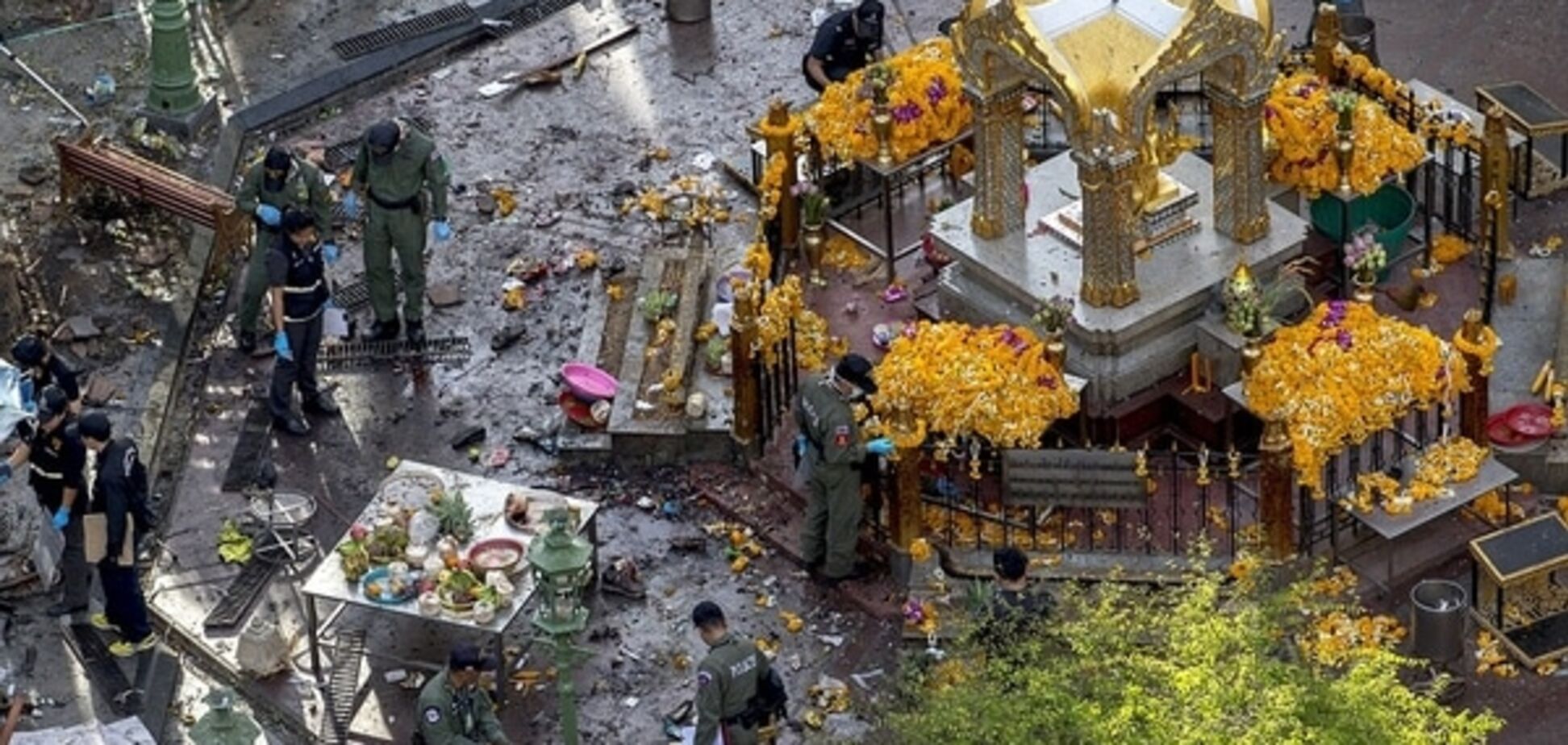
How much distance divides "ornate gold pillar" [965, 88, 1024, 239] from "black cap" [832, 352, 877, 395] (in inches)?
94.2

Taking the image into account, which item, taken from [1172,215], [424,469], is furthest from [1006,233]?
[424,469]

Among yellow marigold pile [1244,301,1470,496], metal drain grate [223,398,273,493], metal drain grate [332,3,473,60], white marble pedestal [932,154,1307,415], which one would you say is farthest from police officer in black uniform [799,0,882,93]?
yellow marigold pile [1244,301,1470,496]

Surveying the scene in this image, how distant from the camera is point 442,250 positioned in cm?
2953

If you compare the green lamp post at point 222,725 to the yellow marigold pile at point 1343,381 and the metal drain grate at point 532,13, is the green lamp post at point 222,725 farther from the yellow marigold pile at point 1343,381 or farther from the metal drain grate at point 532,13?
the metal drain grate at point 532,13

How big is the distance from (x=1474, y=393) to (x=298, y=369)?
8658mm

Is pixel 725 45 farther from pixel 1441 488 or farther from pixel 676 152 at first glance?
pixel 1441 488

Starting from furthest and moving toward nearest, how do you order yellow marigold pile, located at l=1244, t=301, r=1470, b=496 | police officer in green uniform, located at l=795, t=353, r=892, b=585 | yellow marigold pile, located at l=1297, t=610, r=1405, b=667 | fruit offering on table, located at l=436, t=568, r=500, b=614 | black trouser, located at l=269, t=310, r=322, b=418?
black trouser, located at l=269, t=310, r=322, b=418
police officer in green uniform, located at l=795, t=353, r=892, b=585
yellow marigold pile, located at l=1244, t=301, r=1470, b=496
fruit offering on table, located at l=436, t=568, r=500, b=614
yellow marigold pile, located at l=1297, t=610, r=1405, b=667

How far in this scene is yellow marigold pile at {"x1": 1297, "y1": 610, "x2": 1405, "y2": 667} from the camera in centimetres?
2388

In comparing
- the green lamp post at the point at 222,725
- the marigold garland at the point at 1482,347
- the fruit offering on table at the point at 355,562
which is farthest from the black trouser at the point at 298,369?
the marigold garland at the point at 1482,347

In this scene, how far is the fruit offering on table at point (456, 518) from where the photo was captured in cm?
2469

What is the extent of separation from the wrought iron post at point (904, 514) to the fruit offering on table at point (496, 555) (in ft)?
8.40

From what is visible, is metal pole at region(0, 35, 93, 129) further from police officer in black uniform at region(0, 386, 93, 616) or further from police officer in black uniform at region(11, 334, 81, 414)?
police officer in black uniform at region(0, 386, 93, 616)

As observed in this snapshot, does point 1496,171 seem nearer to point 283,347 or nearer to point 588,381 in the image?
point 588,381

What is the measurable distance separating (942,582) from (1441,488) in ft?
11.2
